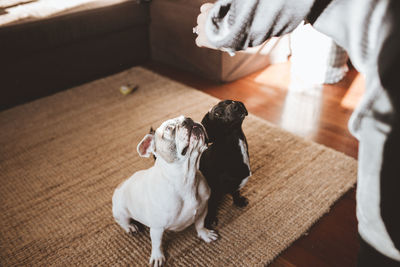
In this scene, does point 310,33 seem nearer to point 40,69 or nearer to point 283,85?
point 283,85

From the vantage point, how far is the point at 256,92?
2.30 meters

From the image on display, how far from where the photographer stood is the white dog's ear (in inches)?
40.6

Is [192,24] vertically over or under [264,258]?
over

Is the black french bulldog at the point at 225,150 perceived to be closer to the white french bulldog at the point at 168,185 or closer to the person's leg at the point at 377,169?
the white french bulldog at the point at 168,185

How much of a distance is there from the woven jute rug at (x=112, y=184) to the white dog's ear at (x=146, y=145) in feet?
1.33

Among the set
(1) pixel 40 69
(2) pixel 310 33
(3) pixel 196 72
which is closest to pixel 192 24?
(3) pixel 196 72

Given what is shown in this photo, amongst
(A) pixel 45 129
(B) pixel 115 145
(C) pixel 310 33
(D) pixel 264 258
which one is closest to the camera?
(D) pixel 264 258

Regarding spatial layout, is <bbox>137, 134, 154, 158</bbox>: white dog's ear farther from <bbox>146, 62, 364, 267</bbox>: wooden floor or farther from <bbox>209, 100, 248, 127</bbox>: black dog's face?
<bbox>146, 62, 364, 267</bbox>: wooden floor

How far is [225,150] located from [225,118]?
12cm

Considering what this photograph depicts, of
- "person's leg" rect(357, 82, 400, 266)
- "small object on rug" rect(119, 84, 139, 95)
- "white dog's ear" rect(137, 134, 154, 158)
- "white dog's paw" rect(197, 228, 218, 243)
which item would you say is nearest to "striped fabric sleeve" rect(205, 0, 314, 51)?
"person's leg" rect(357, 82, 400, 266)

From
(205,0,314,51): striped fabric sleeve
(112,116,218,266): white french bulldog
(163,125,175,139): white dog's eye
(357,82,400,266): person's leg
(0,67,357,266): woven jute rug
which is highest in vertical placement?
(205,0,314,51): striped fabric sleeve

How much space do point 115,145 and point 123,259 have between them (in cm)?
72

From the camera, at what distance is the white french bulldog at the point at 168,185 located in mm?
1000

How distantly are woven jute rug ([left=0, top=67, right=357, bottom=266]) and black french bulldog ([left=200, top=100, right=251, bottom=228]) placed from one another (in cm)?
19
